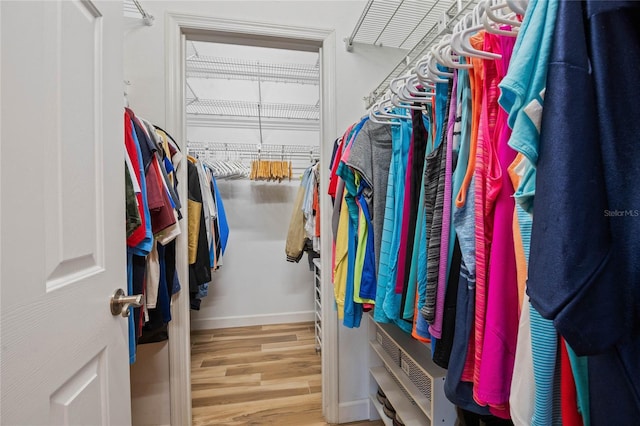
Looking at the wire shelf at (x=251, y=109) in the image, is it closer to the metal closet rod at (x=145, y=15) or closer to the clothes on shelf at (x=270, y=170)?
the clothes on shelf at (x=270, y=170)

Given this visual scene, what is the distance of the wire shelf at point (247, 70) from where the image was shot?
84.1 inches

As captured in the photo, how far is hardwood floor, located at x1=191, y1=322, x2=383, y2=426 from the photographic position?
155 centimetres

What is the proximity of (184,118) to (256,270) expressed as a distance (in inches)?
69.5

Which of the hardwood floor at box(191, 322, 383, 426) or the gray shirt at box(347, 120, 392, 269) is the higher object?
the gray shirt at box(347, 120, 392, 269)

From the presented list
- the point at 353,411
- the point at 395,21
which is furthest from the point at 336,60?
the point at 353,411

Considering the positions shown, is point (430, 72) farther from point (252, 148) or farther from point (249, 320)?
point (249, 320)

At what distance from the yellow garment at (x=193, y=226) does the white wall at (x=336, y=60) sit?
1.49ft

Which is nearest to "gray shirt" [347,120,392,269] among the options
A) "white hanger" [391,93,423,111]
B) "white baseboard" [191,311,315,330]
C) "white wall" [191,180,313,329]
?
"white hanger" [391,93,423,111]

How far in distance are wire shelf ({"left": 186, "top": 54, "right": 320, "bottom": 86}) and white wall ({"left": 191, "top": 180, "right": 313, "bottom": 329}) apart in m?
0.98

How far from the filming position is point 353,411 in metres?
1.51

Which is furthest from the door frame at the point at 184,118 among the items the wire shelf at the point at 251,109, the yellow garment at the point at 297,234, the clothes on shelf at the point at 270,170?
the clothes on shelf at the point at 270,170

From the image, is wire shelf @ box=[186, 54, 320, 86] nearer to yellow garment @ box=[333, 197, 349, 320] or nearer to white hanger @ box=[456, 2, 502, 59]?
yellow garment @ box=[333, 197, 349, 320]

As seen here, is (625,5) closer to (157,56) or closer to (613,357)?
(613,357)

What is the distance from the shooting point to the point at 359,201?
1067 millimetres
